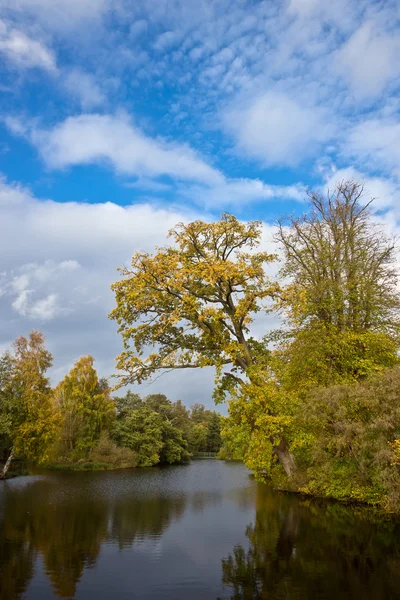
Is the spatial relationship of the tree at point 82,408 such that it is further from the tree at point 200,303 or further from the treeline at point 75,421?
the tree at point 200,303

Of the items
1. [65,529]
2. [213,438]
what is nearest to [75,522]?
[65,529]

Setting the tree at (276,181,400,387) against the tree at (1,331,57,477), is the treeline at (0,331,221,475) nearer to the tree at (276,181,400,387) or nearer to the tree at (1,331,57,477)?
the tree at (1,331,57,477)

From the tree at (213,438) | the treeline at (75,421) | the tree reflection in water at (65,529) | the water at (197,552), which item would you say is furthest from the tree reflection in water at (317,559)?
the tree at (213,438)

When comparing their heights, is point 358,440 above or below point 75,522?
above

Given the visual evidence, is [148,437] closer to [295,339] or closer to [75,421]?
[75,421]

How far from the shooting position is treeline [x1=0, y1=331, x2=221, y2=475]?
35.0 m

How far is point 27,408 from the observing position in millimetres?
34844

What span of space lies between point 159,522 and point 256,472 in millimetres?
9092

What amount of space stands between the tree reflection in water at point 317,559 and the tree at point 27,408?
23519mm

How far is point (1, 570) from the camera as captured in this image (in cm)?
1027

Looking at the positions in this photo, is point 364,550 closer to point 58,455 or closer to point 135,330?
point 135,330

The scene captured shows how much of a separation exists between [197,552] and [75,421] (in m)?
46.4

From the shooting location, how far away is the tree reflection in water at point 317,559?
29.7ft

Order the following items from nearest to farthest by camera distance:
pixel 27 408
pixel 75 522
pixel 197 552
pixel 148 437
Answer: pixel 197 552
pixel 75 522
pixel 27 408
pixel 148 437
